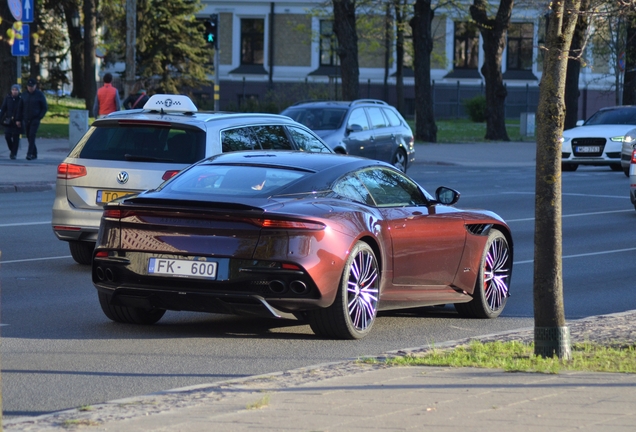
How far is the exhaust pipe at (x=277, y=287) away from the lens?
8.07 metres

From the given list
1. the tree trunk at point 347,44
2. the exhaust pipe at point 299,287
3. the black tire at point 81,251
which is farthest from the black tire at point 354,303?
the tree trunk at point 347,44

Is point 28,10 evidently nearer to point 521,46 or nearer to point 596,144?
point 596,144

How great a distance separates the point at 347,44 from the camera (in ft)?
125

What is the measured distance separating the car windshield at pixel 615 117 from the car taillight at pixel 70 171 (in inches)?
885

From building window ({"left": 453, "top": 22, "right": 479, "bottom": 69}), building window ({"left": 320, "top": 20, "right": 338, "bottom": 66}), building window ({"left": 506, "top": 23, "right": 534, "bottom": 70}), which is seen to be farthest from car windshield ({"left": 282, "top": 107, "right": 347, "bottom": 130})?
building window ({"left": 506, "top": 23, "right": 534, "bottom": 70})

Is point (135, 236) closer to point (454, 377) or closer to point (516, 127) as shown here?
point (454, 377)

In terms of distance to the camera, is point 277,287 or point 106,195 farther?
point 106,195

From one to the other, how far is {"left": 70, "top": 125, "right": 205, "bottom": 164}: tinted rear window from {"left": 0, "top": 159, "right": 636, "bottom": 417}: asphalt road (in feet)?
4.00

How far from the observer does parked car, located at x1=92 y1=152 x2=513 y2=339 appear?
8.07 metres

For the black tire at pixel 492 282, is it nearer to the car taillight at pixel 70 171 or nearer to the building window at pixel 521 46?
the car taillight at pixel 70 171

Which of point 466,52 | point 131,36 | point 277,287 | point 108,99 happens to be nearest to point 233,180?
point 277,287

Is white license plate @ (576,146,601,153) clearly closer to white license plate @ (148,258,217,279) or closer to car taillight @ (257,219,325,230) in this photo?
car taillight @ (257,219,325,230)

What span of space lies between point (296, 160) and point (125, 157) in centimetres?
337

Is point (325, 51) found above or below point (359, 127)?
above
